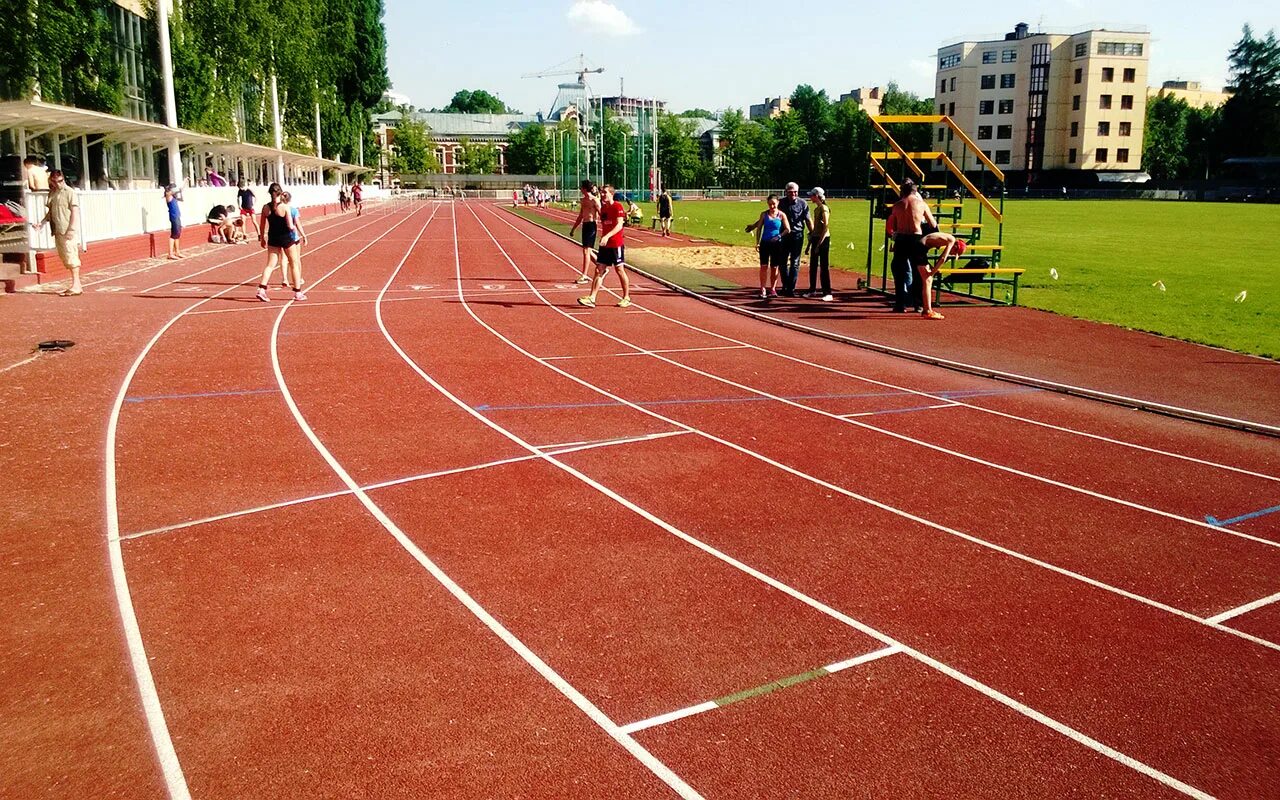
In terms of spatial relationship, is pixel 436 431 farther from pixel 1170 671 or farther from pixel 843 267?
pixel 843 267

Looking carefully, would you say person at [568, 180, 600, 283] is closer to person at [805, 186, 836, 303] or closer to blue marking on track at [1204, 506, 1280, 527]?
person at [805, 186, 836, 303]

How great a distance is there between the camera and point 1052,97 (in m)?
94.3

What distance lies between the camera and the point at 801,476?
23.6ft

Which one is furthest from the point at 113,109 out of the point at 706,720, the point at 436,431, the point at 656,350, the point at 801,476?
the point at 706,720

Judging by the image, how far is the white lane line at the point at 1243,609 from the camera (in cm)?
491

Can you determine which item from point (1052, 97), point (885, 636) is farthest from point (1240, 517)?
point (1052, 97)

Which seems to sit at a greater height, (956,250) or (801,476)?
(956,250)

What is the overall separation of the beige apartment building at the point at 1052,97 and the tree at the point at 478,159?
273 ft

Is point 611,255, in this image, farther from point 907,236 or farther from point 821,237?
point 907,236

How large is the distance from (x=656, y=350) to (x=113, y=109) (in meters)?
29.2

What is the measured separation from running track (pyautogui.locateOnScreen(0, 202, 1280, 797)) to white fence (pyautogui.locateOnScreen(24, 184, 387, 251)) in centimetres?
1175

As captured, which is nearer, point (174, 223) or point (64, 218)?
point (64, 218)

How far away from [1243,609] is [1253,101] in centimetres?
10838

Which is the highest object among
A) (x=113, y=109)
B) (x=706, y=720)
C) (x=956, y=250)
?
(x=113, y=109)
